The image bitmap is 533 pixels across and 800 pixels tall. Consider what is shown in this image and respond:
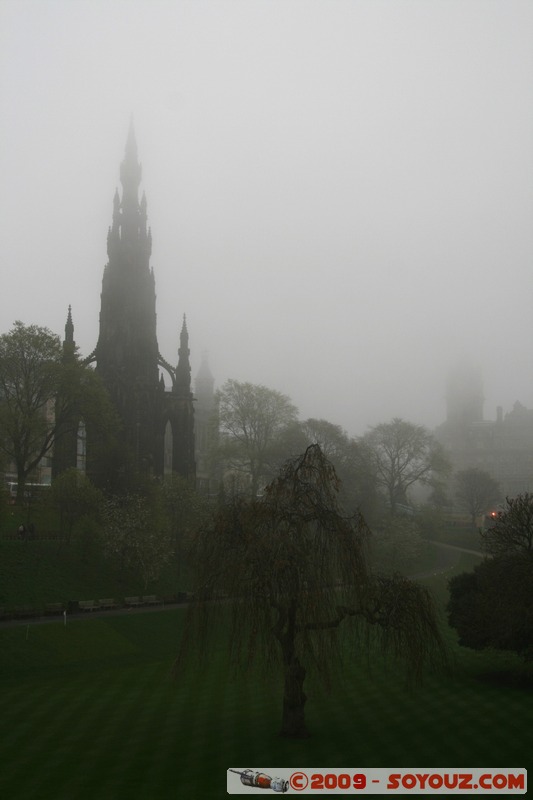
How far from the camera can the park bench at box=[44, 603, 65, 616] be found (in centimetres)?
4475

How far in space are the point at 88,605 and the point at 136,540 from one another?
810 cm

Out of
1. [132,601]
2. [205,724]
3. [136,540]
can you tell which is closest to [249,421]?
[136,540]

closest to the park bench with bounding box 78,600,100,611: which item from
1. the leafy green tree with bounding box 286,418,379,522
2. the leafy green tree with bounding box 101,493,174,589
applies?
the leafy green tree with bounding box 101,493,174,589

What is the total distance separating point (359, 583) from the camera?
81.5 ft

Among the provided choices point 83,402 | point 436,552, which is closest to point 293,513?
point 83,402

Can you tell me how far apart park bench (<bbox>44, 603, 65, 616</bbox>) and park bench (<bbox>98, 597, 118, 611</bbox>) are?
290 cm

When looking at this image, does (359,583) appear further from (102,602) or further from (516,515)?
(102,602)

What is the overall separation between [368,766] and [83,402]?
47.7m

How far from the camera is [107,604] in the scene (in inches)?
1930

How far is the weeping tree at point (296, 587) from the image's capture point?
948 inches

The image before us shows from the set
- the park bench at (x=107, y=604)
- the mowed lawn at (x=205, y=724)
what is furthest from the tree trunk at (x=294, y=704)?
the park bench at (x=107, y=604)

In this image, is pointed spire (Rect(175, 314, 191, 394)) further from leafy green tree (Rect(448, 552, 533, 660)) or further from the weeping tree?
the weeping tree

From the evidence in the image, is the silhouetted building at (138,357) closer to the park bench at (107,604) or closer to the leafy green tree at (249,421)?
the leafy green tree at (249,421)

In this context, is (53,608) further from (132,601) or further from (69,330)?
(69,330)
